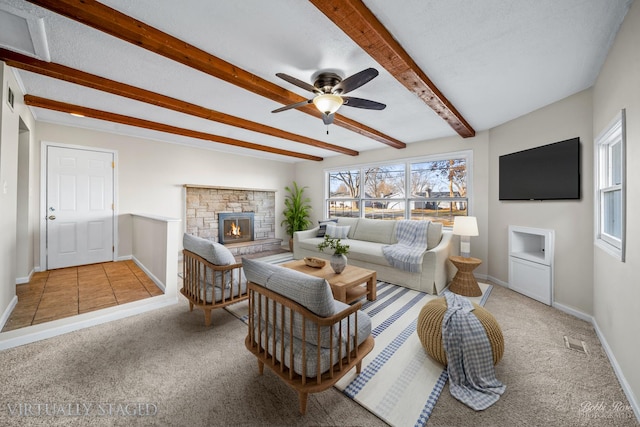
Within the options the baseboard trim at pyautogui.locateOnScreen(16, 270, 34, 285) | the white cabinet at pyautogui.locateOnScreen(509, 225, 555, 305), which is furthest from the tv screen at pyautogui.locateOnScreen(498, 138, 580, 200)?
the baseboard trim at pyautogui.locateOnScreen(16, 270, 34, 285)

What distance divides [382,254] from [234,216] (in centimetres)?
370

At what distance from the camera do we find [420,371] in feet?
6.00

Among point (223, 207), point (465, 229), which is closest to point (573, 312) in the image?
point (465, 229)

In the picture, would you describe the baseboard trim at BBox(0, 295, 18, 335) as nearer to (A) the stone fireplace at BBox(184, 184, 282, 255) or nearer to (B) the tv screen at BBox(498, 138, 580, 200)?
(A) the stone fireplace at BBox(184, 184, 282, 255)

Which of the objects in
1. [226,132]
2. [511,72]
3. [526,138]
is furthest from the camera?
[226,132]

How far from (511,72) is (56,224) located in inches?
250

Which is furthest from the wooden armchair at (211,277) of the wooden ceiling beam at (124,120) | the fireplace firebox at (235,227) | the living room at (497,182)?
the fireplace firebox at (235,227)

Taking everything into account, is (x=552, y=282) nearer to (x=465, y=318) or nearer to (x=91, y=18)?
(x=465, y=318)

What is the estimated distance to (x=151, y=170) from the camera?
4.72 meters

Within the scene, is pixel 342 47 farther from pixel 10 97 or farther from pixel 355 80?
pixel 10 97

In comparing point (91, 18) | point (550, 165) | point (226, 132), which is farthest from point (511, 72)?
point (226, 132)

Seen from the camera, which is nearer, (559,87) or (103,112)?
(559,87)

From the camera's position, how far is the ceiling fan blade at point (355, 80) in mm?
1796

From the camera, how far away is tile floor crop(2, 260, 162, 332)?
2.46m
